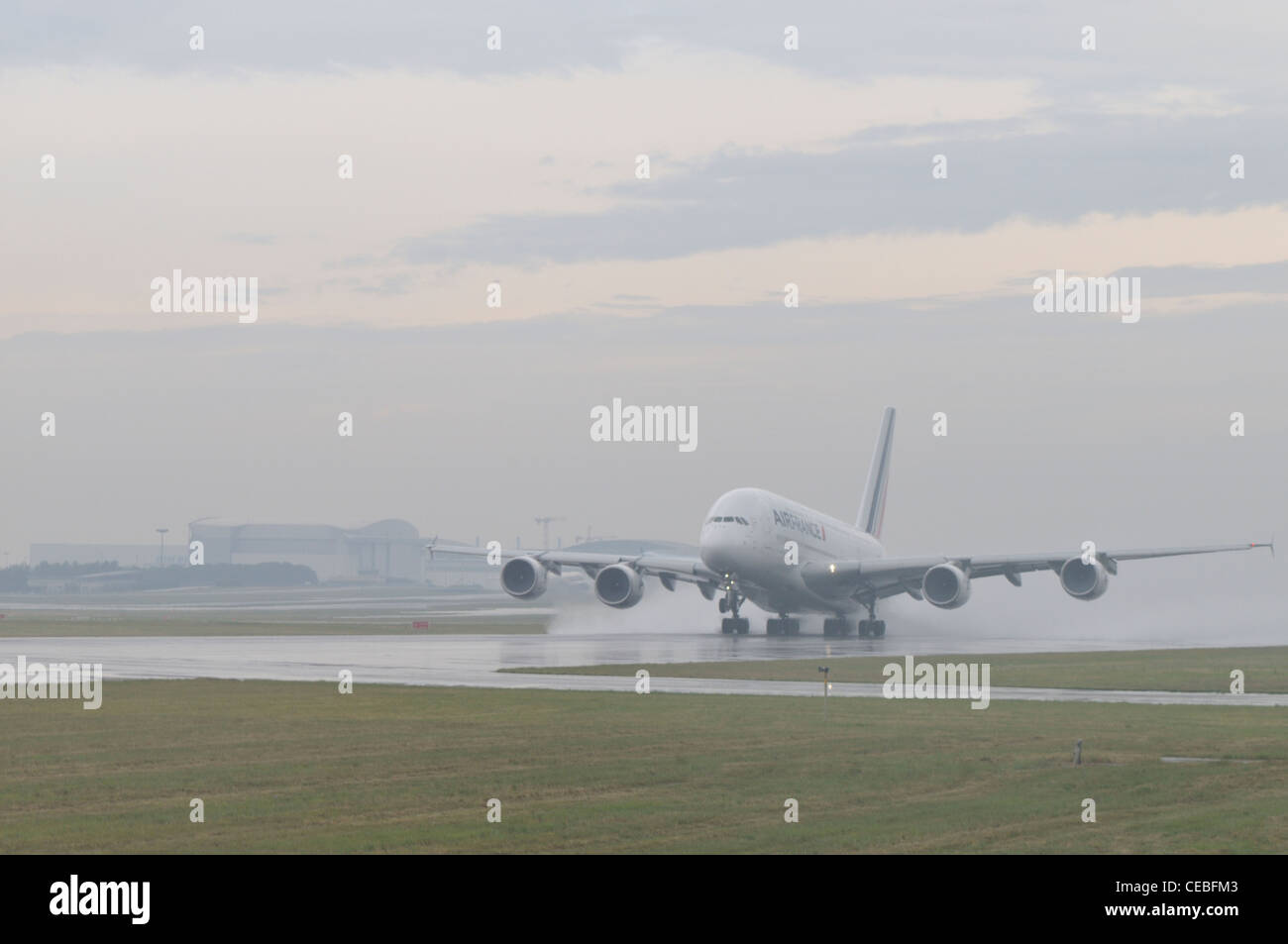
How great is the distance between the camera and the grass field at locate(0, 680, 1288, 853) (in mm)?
17484

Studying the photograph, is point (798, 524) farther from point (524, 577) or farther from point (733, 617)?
point (524, 577)

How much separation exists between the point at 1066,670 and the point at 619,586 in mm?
30872

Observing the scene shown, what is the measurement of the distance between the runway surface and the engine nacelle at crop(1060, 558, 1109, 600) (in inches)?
95.0

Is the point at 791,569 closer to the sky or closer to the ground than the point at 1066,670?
closer to the sky

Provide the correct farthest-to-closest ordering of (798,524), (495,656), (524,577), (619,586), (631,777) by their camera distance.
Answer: (524,577)
(619,586)
(798,524)
(495,656)
(631,777)

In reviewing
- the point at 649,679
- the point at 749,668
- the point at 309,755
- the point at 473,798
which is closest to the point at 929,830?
the point at 473,798

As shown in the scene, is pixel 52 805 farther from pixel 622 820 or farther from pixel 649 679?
pixel 649 679

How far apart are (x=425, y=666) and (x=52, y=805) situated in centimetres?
2647

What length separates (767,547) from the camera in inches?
2726

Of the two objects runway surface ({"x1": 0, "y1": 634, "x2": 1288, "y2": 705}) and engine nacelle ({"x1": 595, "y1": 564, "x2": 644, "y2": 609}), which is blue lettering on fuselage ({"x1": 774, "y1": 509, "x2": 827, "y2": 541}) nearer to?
runway surface ({"x1": 0, "y1": 634, "x2": 1288, "y2": 705})

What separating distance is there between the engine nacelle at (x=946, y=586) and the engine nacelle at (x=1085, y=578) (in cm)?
440

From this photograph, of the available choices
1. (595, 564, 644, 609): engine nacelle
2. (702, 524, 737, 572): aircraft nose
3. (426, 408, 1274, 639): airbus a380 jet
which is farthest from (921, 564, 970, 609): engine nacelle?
(595, 564, 644, 609): engine nacelle

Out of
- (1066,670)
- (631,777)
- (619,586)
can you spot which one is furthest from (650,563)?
(631,777)

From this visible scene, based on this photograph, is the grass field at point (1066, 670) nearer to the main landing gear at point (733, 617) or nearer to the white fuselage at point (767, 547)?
the white fuselage at point (767, 547)
